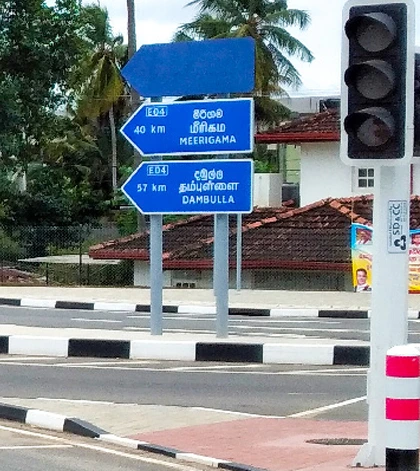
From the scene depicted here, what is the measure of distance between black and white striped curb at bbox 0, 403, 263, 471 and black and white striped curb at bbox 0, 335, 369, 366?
4.53 metres

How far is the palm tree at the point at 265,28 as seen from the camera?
5147cm

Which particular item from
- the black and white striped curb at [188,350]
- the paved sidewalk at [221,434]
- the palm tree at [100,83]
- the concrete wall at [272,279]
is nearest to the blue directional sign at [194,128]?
the black and white striped curb at [188,350]

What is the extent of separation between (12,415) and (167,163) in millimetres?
6273

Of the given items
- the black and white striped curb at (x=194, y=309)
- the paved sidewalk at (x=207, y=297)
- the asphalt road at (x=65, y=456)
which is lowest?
the asphalt road at (x=65, y=456)

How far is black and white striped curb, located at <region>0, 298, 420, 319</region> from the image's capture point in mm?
23859

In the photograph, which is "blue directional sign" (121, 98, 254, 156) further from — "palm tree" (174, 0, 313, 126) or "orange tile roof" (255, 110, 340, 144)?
"palm tree" (174, 0, 313, 126)

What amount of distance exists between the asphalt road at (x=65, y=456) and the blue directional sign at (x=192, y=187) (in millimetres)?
6435

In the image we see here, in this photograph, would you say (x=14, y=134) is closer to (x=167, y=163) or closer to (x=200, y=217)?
(x=200, y=217)

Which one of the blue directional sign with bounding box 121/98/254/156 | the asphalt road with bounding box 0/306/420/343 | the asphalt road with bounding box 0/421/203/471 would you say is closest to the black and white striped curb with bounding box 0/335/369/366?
the blue directional sign with bounding box 121/98/254/156

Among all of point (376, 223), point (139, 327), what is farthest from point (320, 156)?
point (376, 223)

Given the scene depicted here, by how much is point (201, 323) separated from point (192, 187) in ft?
18.6

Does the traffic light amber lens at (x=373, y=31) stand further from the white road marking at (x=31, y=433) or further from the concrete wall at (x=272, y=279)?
the concrete wall at (x=272, y=279)

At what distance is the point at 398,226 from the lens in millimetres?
8227

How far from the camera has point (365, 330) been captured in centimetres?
2059
